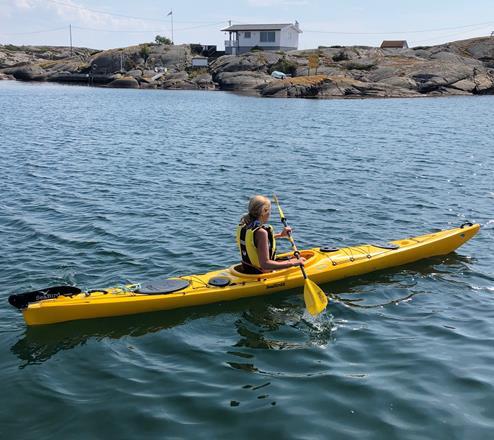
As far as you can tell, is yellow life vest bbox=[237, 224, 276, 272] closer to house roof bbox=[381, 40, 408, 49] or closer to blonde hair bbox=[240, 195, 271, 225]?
blonde hair bbox=[240, 195, 271, 225]

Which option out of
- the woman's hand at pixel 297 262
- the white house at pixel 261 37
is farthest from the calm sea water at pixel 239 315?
the white house at pixel 261 37

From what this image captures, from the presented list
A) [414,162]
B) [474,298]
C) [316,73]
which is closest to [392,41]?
[316,73]

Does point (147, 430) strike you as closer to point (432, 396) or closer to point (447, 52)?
point (432, 396)

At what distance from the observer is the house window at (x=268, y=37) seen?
74.5 meters

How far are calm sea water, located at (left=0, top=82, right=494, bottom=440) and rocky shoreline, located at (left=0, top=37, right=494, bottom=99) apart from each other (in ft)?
107

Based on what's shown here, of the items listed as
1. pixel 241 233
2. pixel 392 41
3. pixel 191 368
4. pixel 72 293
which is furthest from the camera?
pixel 392 41

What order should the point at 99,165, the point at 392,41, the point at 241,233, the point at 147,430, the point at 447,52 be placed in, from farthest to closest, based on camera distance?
the point at 392,41 < the point at 447,52 < the point at 99,165 < the point at 241,233 < the point at 147,430

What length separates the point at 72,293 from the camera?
7227 millimetres

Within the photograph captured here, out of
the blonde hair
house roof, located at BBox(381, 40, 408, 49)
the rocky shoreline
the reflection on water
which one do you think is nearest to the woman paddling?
the blonde hair

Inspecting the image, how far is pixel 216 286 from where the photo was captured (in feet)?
25.6

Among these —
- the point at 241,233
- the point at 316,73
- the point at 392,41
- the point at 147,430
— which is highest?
the point at 392,41

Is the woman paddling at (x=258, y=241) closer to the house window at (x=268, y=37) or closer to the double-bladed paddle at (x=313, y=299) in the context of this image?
the double-bladed paddle at (x=313, y=299)

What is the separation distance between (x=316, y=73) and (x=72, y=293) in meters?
52.2

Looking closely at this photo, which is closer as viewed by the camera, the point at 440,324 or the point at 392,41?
the point at 440,324
